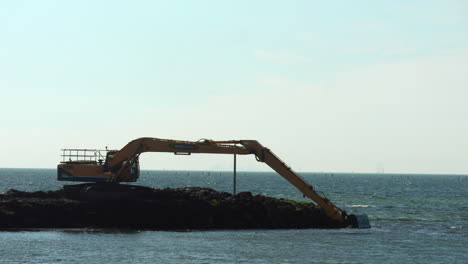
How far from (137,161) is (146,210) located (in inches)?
155

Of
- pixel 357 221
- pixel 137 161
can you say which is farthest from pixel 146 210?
pixel 357 221

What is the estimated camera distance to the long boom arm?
160 feet

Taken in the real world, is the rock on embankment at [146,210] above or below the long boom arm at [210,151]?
below

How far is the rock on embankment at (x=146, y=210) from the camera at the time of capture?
4591 cm

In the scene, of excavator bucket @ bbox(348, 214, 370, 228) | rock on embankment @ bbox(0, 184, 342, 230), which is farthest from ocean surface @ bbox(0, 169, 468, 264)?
rock on embankment @ bbox(0, 184, 342, 230)

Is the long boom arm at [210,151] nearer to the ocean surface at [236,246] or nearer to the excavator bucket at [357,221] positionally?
the excavator bucket at [357,221]

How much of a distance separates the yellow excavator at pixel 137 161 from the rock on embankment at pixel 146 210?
83cm

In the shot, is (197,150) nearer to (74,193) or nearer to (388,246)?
(74,193)

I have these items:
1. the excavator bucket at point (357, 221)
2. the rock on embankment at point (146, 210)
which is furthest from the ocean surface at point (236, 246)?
the rock on embankment at point (146, 210)

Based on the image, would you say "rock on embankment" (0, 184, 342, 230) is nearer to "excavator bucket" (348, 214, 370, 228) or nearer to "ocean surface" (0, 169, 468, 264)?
"excavator bucket" (348, 214, 370, 228)

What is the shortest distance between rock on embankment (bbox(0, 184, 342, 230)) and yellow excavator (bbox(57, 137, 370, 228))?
0.83 m

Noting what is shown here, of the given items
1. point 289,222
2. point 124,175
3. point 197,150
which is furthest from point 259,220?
point 124,175

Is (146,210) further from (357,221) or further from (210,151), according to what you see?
(357,221)

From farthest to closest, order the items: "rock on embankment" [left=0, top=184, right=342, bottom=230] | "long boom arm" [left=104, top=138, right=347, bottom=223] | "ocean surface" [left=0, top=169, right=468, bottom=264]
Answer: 1. "long boom arm" [left=104, top=138, right=347, bottom=223]
2. "rock on embankment" [left=0, top=184, right=342, bottom=230]
3. "ocean surface" [left=0, top=169, right=468, bottom=264]
